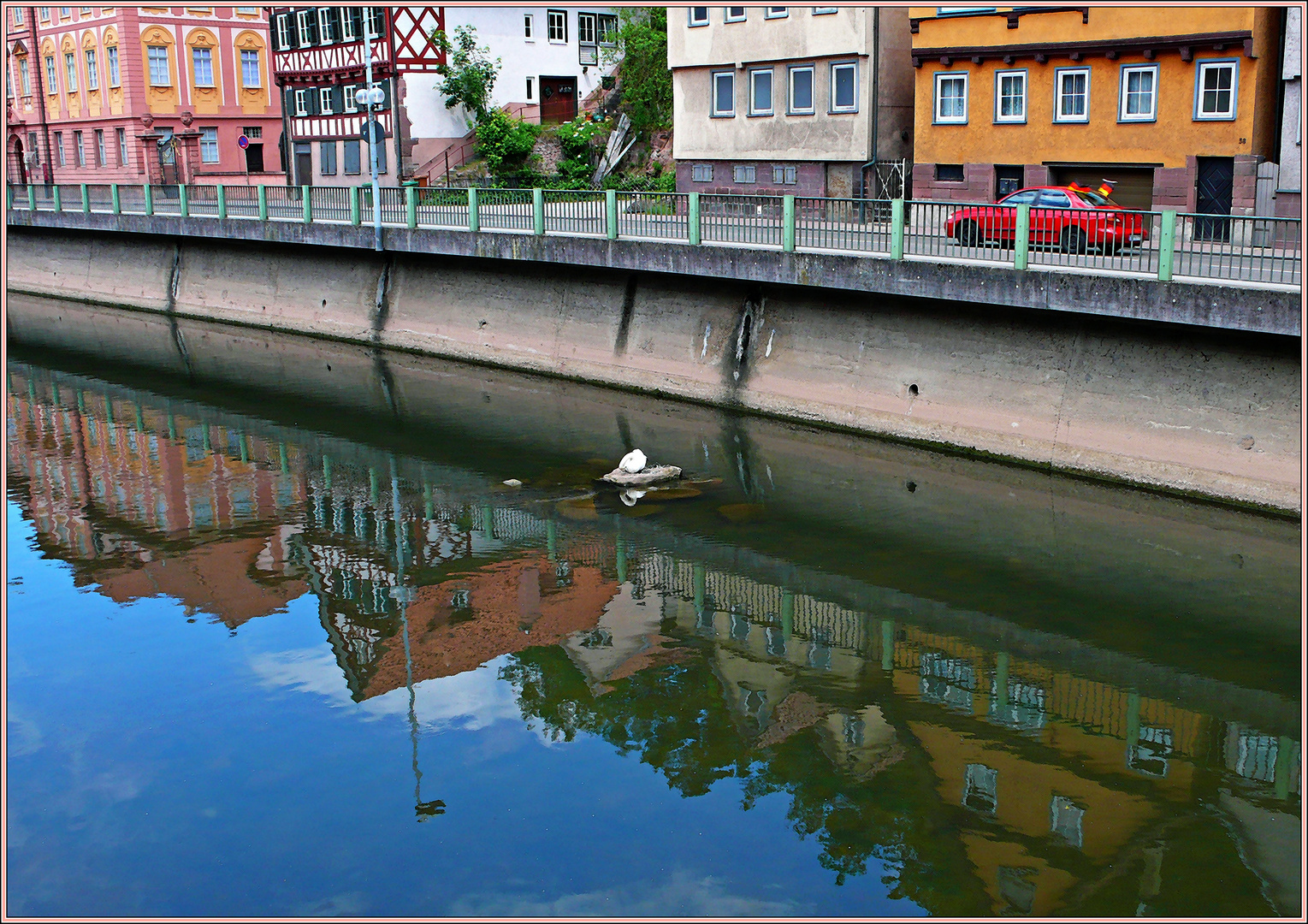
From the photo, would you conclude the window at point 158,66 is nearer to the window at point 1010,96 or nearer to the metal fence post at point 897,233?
the window at point 1010,96

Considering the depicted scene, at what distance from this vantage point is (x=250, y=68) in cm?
5278

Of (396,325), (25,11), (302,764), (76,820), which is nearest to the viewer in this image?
(76,820)

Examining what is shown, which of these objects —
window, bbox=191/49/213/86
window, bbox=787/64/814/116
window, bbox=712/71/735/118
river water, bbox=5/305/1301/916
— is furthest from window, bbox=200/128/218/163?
river water, bbox=5/305/1301/916

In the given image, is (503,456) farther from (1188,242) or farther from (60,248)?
(60,248)

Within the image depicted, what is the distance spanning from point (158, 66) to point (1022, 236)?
42375mm

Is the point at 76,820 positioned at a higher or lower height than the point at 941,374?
lower

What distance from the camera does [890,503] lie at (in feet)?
60.8

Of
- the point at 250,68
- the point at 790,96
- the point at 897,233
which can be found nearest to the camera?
the point at 897,233

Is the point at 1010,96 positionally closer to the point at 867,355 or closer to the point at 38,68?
the point at 867,355

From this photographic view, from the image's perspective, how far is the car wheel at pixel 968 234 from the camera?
64.5 feet

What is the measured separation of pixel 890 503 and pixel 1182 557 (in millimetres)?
4096

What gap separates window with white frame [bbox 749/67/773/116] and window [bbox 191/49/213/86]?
28.3 meters

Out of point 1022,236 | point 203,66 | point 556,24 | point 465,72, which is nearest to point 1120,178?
point 1022,236

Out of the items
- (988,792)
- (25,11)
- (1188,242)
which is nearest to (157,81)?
(25,11)
